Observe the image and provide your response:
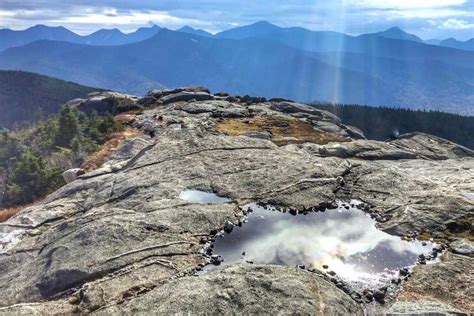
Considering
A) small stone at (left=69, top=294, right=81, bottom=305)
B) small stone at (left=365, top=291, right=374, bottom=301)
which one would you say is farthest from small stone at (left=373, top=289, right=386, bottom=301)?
small stone at (left=69, top=294, right=81, bottom=305)

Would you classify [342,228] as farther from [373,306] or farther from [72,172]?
[72,172]

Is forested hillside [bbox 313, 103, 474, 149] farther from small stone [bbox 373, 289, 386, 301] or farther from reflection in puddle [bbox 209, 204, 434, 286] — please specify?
small stone [bbox 373, 289, 386, 301]

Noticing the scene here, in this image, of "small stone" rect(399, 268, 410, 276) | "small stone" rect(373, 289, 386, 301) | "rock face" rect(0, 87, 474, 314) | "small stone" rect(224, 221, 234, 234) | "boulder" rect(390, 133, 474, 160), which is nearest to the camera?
"rock face" rect(0, 87, 474, 314)

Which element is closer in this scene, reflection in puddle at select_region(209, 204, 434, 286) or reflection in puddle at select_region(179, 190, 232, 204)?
reflection in puddle at select_region(209, 204, 434, 286)

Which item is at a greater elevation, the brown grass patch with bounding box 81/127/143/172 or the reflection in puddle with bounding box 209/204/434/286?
the reflection in puddle with bounding box 209/204/434/286

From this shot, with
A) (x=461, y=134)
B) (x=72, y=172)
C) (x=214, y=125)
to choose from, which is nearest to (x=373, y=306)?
(x=72, y=172)

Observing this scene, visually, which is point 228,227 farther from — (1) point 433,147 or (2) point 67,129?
(2) point 67,129

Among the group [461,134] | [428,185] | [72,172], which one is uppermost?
[428,185]
